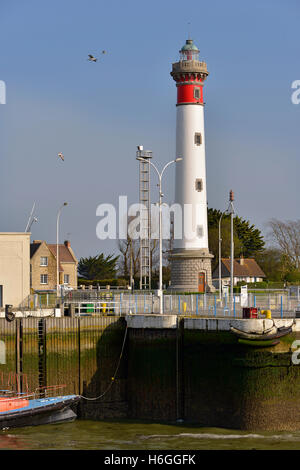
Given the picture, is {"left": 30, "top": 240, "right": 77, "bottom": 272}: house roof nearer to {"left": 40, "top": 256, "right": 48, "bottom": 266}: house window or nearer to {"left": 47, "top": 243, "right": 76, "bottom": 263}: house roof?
{"left": 47, "top": 243, "right": 76, "bottom": 263}: house roof

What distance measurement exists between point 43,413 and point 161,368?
231 inches

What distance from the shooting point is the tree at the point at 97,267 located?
12000cm

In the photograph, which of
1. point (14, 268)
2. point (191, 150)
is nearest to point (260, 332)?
point (14, 268)

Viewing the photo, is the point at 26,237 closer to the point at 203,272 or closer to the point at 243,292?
the point at 243,292

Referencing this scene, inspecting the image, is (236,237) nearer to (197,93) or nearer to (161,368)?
(197,93)

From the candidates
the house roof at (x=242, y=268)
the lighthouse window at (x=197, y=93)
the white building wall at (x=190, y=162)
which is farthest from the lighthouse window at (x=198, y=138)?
the house roof at (x=242, y=268)

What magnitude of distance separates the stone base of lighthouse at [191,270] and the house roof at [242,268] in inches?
1346

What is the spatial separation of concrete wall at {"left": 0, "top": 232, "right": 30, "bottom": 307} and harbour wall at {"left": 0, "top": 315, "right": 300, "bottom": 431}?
11646mm

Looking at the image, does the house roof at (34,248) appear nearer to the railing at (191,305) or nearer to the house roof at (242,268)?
the house roof at (242,268)

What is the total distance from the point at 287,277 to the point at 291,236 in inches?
549

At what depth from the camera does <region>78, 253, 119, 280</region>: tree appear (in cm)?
12000
